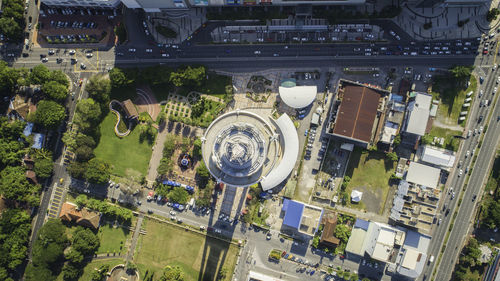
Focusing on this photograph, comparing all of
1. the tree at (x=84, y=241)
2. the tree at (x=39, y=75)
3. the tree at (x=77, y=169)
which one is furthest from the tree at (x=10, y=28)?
the tree at (x=84, y=241)

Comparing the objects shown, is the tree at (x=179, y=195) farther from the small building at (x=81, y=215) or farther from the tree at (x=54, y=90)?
the tree at (x=54, y=90)

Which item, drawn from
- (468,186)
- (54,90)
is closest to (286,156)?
(468,186)

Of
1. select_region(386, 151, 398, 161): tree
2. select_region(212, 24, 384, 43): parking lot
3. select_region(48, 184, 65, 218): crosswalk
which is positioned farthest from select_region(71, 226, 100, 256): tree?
select_region(386, 151, 398, 161): tree

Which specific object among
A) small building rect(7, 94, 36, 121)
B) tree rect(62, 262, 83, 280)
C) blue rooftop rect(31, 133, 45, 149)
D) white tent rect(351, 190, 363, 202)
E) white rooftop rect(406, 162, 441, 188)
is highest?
white rooftop rect(406, 162, 441, 188)

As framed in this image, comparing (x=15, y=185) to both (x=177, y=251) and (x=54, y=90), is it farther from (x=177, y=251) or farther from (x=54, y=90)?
(x=177, y=251)

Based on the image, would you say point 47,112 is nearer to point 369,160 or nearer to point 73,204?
point 73,204

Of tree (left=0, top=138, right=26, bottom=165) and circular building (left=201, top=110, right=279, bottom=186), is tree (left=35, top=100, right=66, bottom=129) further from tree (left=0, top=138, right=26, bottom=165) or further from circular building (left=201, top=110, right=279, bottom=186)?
circular building (left=201, top=110, right=279, bottom=186)
